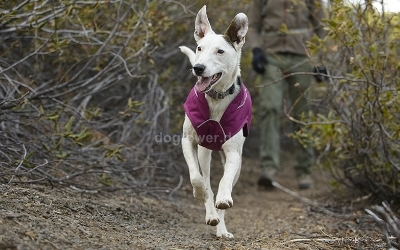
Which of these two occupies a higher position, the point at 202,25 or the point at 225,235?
the point at 202,25

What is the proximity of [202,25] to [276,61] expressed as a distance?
2.91 meters

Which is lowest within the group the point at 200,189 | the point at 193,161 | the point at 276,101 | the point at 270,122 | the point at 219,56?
the point at 200,189

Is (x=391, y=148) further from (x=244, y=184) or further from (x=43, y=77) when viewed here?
(x=43, y=77)

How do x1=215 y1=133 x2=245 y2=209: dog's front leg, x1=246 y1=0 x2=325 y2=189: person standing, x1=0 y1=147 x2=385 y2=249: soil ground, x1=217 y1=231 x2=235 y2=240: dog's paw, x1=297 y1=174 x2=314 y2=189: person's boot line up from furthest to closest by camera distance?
x1=297 y1=174 x2=314 y2=189: person's boot → x1=246 y1=0 x2=325 y2=189: person standing → x1=217 y1=231 x2=235 y2=240: dog's paw → x1=215 y1=133 x2=245 y2=209: dog's front leg → x1=0 y1=147 x2=385 y2=249: soil ground

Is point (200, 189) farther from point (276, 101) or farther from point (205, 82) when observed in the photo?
point (276, 101)

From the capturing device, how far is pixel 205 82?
371 centimetres

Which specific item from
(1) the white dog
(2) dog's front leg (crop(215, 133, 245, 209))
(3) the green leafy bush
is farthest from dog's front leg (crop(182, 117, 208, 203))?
(3) the green leafy bush

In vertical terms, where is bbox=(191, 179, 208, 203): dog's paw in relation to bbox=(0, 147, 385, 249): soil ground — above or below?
above

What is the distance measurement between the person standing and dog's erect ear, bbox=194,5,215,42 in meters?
2.63

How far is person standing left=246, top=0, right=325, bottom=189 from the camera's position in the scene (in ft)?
22.2

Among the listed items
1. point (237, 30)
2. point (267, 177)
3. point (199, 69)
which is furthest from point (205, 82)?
point (267, 177)

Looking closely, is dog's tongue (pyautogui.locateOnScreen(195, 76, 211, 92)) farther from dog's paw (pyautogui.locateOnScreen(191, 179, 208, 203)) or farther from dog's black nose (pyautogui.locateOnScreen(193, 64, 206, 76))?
dog's paw (pyautogui.locateOnScreen(191, 179, 208, 203))

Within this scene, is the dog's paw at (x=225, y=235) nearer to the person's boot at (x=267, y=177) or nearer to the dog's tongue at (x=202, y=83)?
the dog's tongue at (x=202, y=83)

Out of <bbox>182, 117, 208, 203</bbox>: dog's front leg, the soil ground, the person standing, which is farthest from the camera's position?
the person standing
